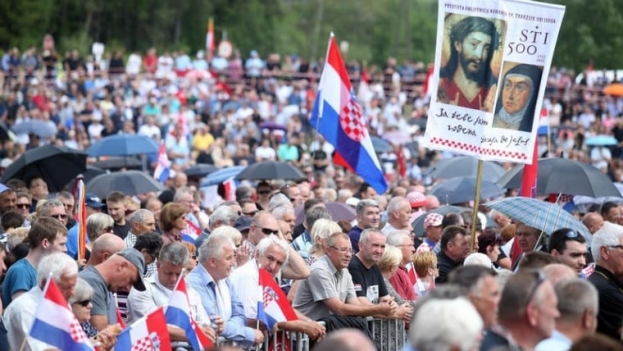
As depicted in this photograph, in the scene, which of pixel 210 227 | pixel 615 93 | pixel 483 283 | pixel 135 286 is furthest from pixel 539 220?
pixel 615 93

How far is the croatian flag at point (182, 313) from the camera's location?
9.73m

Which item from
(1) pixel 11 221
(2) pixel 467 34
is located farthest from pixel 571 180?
(1) pixel 11 221

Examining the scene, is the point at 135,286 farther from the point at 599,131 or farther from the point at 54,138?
the point at 599,131

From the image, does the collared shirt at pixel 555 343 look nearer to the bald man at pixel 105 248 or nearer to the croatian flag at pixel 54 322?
the croatian flag at pixel 54 322

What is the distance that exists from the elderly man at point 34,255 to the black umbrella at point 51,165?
8.43 m

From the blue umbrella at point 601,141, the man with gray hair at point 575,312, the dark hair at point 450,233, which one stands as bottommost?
the blue umbrella at point 601,141

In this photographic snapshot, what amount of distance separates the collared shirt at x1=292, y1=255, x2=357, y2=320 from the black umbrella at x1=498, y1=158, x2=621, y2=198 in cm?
530

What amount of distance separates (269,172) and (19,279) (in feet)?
32.1

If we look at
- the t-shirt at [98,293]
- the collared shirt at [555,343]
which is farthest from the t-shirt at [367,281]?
the collared shirt at [555,343]

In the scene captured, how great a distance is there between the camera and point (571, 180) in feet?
54.5

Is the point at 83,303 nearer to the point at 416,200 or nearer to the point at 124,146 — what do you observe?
the point at 416,200

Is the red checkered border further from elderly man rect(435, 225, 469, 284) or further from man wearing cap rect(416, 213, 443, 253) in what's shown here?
man wearing cap rect(416, 213, 443, 253)

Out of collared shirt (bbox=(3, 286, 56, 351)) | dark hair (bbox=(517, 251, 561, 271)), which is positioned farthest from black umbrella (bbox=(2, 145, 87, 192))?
dark hair (bbox=(517, 251, 561, 271))

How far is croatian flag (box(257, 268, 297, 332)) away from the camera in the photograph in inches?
422
